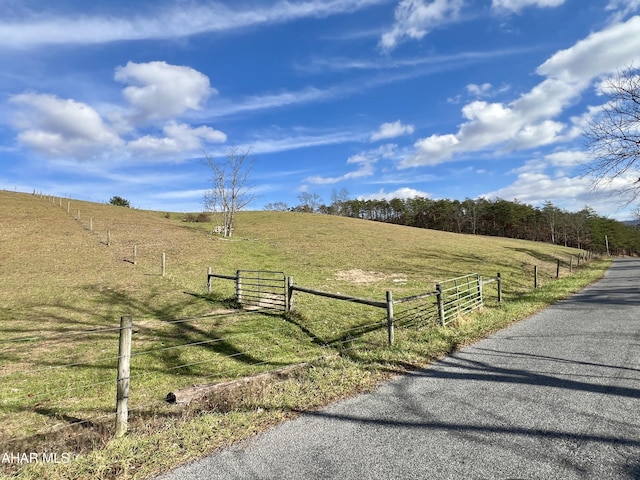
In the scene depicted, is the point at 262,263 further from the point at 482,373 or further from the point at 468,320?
the point at 482,373

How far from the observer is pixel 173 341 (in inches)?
379

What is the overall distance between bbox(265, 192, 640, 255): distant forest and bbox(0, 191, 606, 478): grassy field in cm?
A: 6182

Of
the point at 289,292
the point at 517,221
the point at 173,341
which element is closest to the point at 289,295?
the point at 289,292

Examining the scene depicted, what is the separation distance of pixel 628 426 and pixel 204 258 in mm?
24810

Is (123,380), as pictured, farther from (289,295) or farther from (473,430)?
(289,295)

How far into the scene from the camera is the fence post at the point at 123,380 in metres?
4.20

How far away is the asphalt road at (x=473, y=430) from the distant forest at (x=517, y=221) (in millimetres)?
81571

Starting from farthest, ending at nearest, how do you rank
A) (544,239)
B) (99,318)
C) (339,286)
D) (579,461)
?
1. (544,239)
2. (339,286)
3. (99,318)
4. (579,461)

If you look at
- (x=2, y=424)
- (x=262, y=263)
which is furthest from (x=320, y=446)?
(x=262, y=263)

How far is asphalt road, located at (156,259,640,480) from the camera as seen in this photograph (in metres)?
3.28

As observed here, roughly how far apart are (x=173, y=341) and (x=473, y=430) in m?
8.19

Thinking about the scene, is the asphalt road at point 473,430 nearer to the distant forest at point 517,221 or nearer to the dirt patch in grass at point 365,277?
the dirt patch in grass at point 365,277

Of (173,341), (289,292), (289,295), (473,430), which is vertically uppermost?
(289,292)

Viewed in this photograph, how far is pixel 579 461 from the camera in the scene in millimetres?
3268
